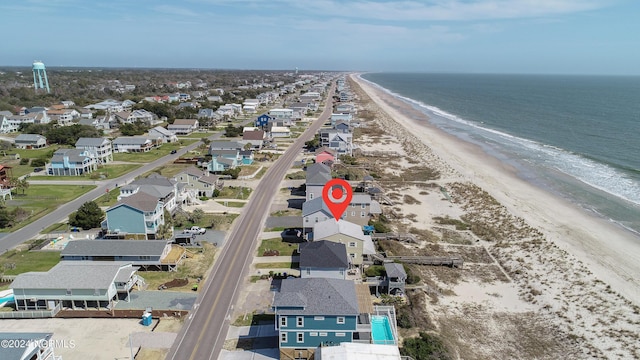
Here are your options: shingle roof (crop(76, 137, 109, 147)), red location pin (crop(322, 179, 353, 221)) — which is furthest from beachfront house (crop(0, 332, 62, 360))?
shingle roof (crop(76, 137, 109, 147))

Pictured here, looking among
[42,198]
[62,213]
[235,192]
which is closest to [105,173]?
[42,198]

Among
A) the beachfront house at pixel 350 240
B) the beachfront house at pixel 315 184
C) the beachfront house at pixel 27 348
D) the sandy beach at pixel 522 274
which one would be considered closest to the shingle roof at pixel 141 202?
the beachfront house at pixel 350 240

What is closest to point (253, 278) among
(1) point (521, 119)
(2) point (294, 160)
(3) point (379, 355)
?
(3) point (379, 355)

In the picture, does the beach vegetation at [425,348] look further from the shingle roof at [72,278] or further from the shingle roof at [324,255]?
the shingle roof at [72,278]

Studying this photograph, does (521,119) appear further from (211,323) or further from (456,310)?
(211,323)

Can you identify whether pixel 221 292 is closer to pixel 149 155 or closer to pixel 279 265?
pixel 279 265
